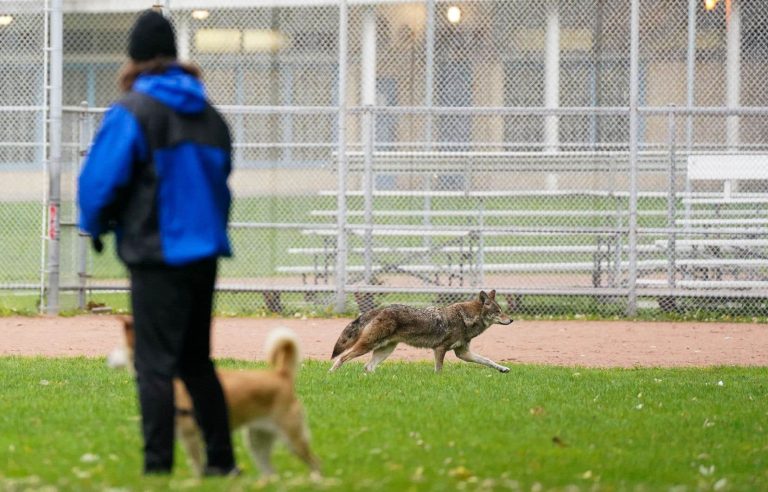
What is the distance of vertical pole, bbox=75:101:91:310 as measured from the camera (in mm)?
16719

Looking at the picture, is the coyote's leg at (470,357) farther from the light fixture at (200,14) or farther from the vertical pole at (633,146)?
the light fixture at (200,14)

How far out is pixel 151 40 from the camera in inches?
238

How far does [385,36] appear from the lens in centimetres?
1816

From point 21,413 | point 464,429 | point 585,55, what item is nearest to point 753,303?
point 585,55

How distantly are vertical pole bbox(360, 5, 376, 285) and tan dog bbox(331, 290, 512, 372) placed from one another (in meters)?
4.94

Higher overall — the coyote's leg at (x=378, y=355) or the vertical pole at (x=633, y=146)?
the vertical pole at (x=633, y=146)

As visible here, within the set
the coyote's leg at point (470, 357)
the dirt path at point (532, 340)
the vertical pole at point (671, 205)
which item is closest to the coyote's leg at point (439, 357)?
the coyote's leg at point (470, 357)

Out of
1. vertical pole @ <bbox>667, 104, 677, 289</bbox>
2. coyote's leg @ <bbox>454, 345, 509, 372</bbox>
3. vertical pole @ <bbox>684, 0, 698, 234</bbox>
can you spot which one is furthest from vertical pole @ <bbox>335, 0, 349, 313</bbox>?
coyote's leg @ <bbox>454, 345, 509, 372</bbox>

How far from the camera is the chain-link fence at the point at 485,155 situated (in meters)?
16.7

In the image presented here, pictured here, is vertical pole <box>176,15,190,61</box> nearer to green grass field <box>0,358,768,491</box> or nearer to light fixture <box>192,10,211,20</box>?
light fixture <box>192,10,211,20</box>

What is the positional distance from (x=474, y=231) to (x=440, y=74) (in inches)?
111

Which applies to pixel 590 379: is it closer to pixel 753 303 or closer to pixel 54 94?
pixel 753 303

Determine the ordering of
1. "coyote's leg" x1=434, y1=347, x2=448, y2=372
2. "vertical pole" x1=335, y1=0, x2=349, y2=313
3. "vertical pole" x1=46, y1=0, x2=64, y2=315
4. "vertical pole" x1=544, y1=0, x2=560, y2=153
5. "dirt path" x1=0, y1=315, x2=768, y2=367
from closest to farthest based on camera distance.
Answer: "coyote's leg" x1=434, y1=347, x2=448, y2=372 → "dirt path" x1=0, y1=315, x2=768, y2=367 → "vertical pole" x1=46, y1=0, x2=64, y2=315 → "vertical pole" x1=335, y1=0, x2=349, y2=313 → "vertical pole" x1=544, y1=0, x2=560, y2=153

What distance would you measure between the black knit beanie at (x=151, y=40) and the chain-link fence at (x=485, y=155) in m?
10.2
